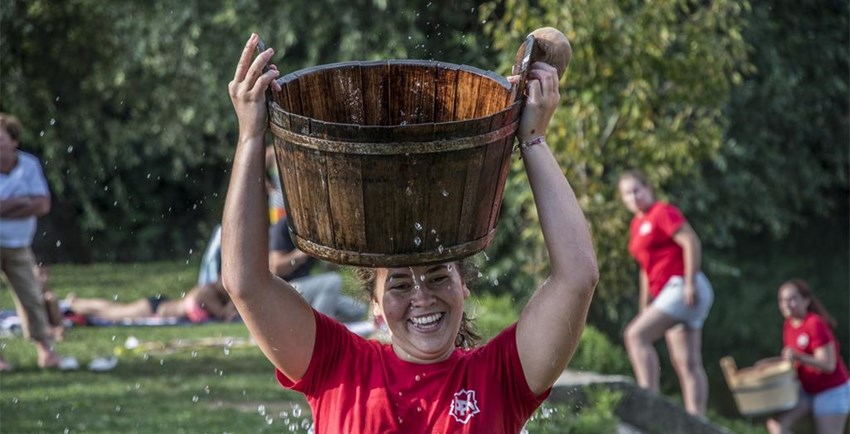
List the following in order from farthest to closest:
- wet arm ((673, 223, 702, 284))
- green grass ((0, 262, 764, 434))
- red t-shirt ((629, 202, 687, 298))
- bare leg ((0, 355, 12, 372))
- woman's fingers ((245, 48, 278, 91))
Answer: red t-shirt ((629, 202, 687, 298)) < wet arm ((673, 223, 702, 284)) < bare leg ((0, 355, 12, 372)) < green grass ((0, 262, 764, 434)) < woman's fingers ((245, 48, 278, 91))

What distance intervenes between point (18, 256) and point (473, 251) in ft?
22.3

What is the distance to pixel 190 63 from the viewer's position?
54.0 feet

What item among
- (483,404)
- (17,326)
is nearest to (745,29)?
(17,326)

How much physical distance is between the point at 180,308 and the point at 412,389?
8972 millimetres

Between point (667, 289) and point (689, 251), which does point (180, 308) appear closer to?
point (667, 289)

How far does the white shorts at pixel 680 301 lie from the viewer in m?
9.34

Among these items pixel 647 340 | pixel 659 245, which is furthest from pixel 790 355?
pixel 659 245

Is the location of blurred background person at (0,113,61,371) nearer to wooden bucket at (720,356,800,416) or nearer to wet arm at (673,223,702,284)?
wet arm at (673,223,702,284)

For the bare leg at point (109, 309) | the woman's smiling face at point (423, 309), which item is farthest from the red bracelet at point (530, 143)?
the bare leg at point (109, 309)

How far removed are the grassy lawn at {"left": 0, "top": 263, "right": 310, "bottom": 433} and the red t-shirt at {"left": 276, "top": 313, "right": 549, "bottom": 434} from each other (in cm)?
311

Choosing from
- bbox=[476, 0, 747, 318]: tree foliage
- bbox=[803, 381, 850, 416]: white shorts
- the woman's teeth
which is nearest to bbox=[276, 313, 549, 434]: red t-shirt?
the woman's teeth

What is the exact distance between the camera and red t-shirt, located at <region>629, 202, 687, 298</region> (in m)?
9.32

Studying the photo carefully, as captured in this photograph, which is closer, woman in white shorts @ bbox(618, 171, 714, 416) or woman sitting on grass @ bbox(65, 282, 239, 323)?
woman in white shorts @ bbox(618, 171, 714, 416)

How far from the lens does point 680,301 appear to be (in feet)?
30.7
